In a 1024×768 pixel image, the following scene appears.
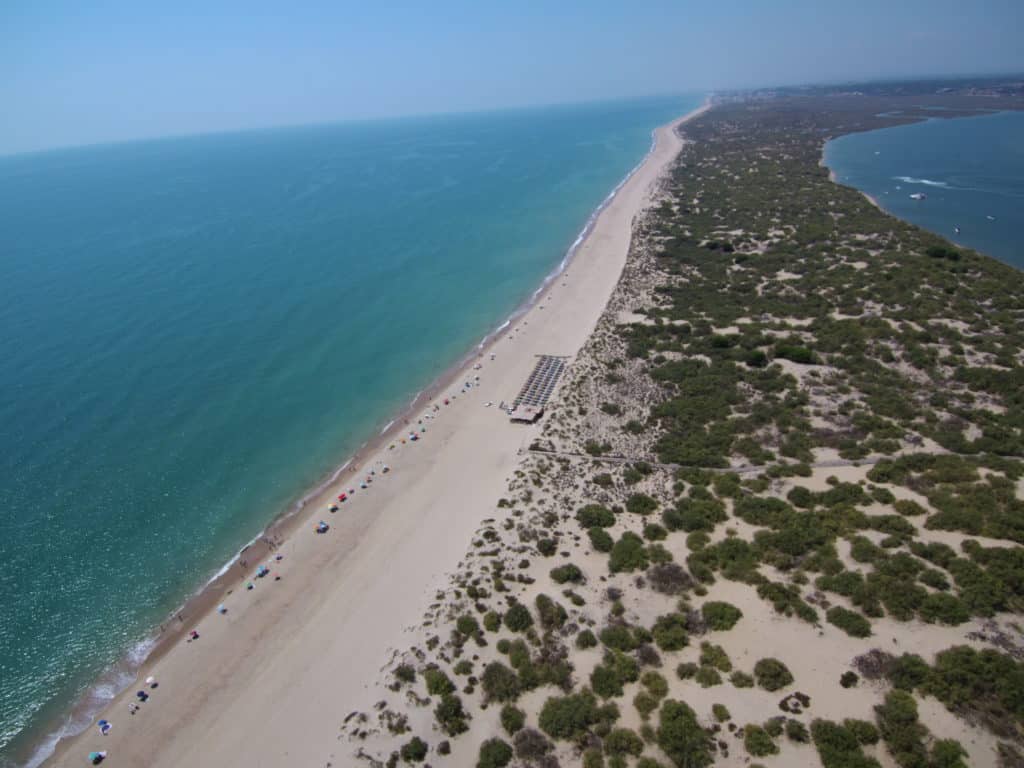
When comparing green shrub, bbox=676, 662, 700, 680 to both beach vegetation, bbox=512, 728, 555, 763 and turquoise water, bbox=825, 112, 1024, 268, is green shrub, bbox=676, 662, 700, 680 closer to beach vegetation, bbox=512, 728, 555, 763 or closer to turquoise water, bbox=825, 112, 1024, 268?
beach vegetation, bbox=512, 728, 555, 763

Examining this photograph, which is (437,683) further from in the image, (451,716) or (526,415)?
(526,415)

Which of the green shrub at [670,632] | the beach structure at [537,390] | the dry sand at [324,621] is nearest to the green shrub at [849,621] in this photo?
the green shrub at [670,632]

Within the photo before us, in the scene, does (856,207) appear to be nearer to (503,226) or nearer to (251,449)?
(503,226)

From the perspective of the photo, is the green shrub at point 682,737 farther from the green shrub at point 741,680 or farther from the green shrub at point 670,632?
the green shrub at point 670,632

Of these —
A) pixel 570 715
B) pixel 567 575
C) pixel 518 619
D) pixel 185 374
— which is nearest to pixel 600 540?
pixel 567 575

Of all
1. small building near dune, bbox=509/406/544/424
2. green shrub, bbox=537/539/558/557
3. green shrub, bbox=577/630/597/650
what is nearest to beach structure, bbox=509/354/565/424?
small building near dune, bbox=509/406/544/424

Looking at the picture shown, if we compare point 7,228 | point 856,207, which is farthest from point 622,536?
point 7,228
